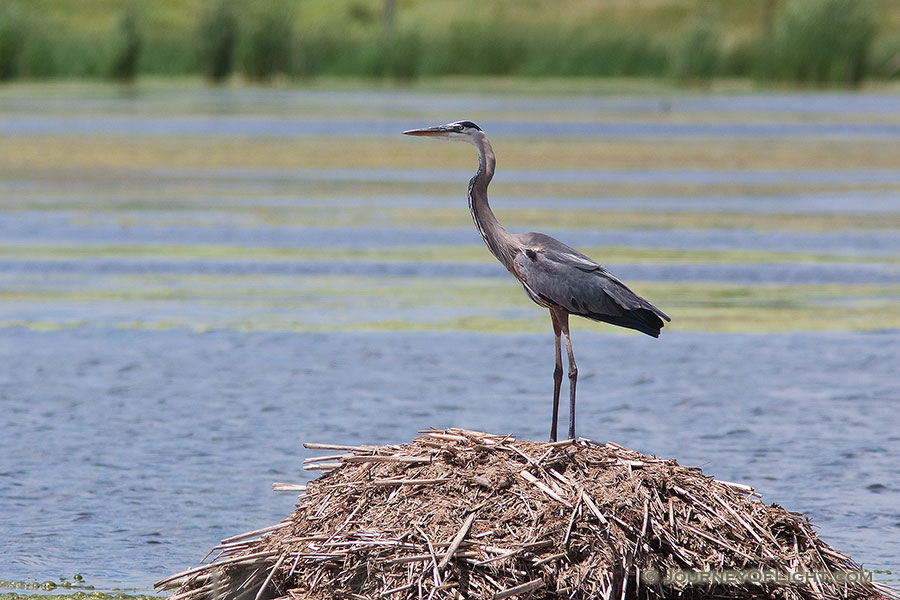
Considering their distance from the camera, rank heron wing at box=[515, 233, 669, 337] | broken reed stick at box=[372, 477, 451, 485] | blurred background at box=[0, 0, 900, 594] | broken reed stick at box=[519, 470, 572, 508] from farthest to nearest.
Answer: blurred background at box=[0, 0, 900, 594]
heron wing at box=[515, 233, 669, 337]
broken reed stick at box=[372, 477, 451, 485]
broken reed stick at box=[519, 470, 572, 508]

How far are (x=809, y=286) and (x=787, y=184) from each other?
41.2 feet

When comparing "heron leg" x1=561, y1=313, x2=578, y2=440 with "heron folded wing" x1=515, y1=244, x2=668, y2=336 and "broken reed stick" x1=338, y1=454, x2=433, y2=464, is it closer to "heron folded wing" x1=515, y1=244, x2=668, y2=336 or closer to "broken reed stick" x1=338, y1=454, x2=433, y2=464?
"heron folded wing" x1=515, y1=244, x2=668, y2=336

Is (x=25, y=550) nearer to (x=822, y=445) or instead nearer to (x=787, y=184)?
(x=822, y=445)

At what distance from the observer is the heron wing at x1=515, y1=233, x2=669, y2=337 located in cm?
772

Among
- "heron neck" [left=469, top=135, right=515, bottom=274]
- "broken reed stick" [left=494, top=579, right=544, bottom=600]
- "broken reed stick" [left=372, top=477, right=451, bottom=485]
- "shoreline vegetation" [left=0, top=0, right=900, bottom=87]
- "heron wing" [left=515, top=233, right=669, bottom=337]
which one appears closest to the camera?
"broken reed stick" [left=494, top=579, right=544, bottom=600]

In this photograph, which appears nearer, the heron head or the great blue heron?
the great blue heron

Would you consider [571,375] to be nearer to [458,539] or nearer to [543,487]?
[543,487]

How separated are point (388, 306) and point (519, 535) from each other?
1053 centimetres

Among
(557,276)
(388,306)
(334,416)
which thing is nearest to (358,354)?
(388,306)

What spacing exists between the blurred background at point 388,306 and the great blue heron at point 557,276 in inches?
71.2

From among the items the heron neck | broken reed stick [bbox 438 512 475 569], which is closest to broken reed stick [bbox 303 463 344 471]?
broken reed stick [bbox 438 512 475 569]

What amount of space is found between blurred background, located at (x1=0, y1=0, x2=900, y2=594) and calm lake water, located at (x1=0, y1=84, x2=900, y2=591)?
0.14 ft

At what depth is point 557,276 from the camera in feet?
25.4

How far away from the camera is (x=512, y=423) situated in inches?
458
